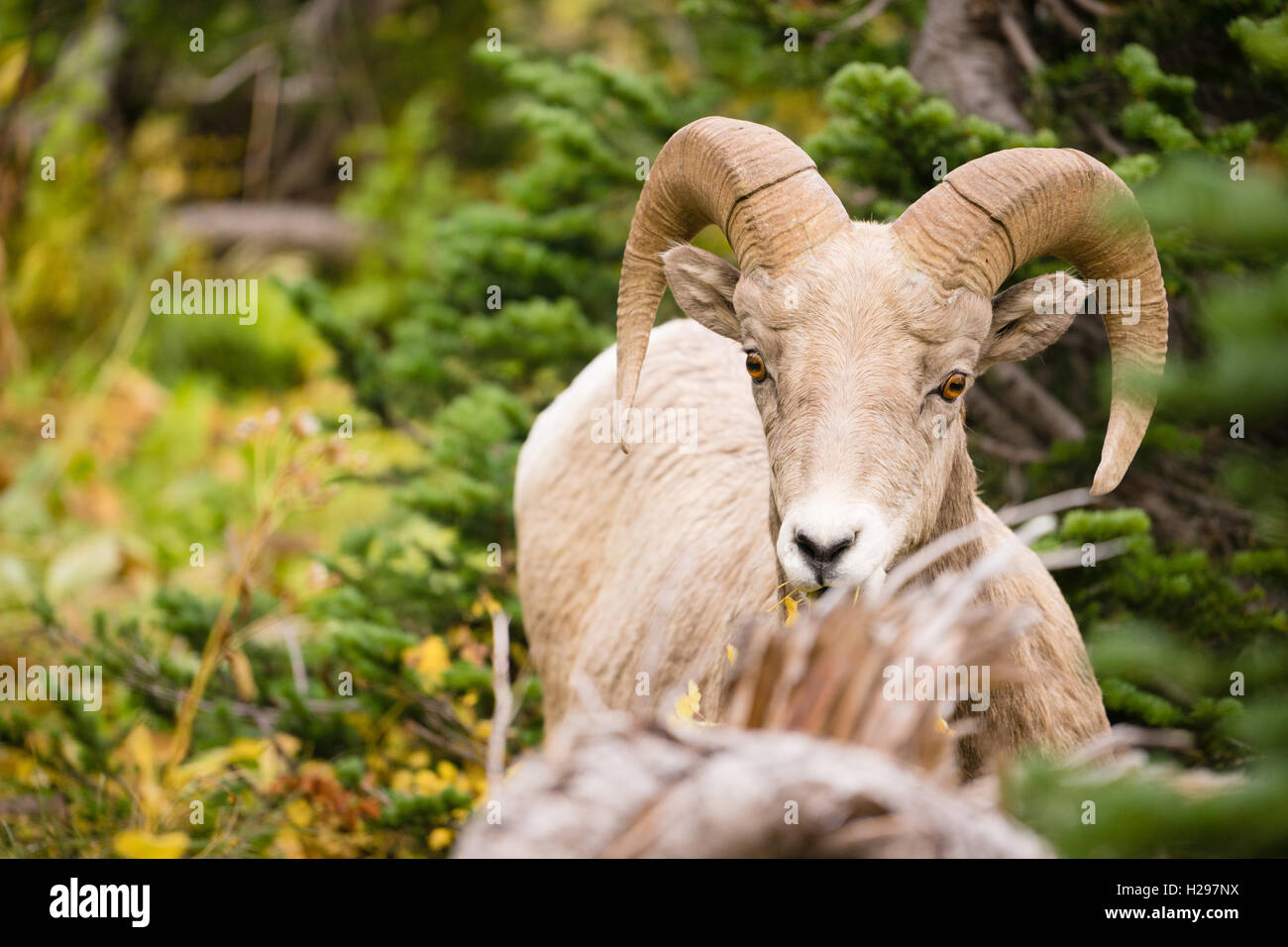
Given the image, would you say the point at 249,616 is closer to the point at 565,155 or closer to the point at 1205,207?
the point at 565,155

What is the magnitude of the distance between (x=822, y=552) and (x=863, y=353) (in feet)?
2.19

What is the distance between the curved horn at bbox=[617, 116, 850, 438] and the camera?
372 cm

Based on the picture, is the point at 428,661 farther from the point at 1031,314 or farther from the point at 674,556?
the point at 1031,314

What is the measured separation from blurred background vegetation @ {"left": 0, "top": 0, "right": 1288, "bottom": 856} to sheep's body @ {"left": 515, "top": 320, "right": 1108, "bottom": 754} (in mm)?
497

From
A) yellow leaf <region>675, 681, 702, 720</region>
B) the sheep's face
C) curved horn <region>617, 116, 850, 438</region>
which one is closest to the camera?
yellow leaf <region>675, 681, 702, 720</region>

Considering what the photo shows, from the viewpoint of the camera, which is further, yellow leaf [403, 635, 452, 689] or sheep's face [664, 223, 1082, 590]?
yellow leaf [403, 635, 452, 689]

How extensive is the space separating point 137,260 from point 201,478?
2.72 meters

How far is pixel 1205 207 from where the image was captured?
158cm

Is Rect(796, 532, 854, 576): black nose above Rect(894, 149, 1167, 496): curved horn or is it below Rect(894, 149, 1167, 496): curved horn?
below

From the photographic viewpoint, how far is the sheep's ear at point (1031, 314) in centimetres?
375

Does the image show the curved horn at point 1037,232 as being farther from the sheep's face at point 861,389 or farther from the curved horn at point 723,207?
the curved horn at point 723,207
